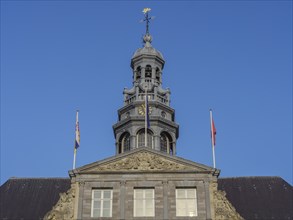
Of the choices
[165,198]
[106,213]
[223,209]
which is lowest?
[106,213]

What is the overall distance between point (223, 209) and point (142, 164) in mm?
5045

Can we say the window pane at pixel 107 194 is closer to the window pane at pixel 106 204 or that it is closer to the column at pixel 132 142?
the window pane at pixel 106 204

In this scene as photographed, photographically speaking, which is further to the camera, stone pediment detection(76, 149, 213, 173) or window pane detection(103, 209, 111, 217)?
stone pediment detection(76, 149, 213, 173)

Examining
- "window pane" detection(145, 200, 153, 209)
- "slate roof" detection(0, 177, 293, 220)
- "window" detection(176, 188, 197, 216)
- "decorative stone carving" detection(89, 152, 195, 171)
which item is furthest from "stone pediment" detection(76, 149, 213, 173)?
"slate roof" detection(0, 177, 293, 220)

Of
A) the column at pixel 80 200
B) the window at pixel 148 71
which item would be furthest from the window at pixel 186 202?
the window at pixel 148 71

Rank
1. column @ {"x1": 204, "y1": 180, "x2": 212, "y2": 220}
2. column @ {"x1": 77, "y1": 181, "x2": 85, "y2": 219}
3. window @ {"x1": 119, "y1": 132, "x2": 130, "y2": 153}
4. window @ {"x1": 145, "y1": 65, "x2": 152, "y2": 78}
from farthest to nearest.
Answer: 1. window @ {"x1": 145, "y1": 65, "x2": 152, "y2": 78}
2. window @ {"x1": 119, "y1": 132, "x2": 130, "y2": 153}
3. column @ {"x1": 77, "y1": 181, "x2": 85, "y2": 219}
4. column @ {"x1": 204, "y1": 180, "x2": 212, "y2": 220}

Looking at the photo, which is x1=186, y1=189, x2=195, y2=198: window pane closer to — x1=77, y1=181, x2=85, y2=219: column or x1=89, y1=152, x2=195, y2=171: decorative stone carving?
x1=89, y1=152, x2=195, y2=171: decorative stone carving

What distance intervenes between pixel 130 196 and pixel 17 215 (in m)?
6.73

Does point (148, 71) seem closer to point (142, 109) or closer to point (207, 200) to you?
point (142, 109)

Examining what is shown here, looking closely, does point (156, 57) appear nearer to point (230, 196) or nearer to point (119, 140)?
point (119, 140)

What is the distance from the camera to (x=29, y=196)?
3719 cm

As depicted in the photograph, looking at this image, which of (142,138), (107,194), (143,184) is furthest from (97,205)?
(142,138)

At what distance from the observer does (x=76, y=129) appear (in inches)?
1469

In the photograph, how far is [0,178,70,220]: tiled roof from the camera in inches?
1393
